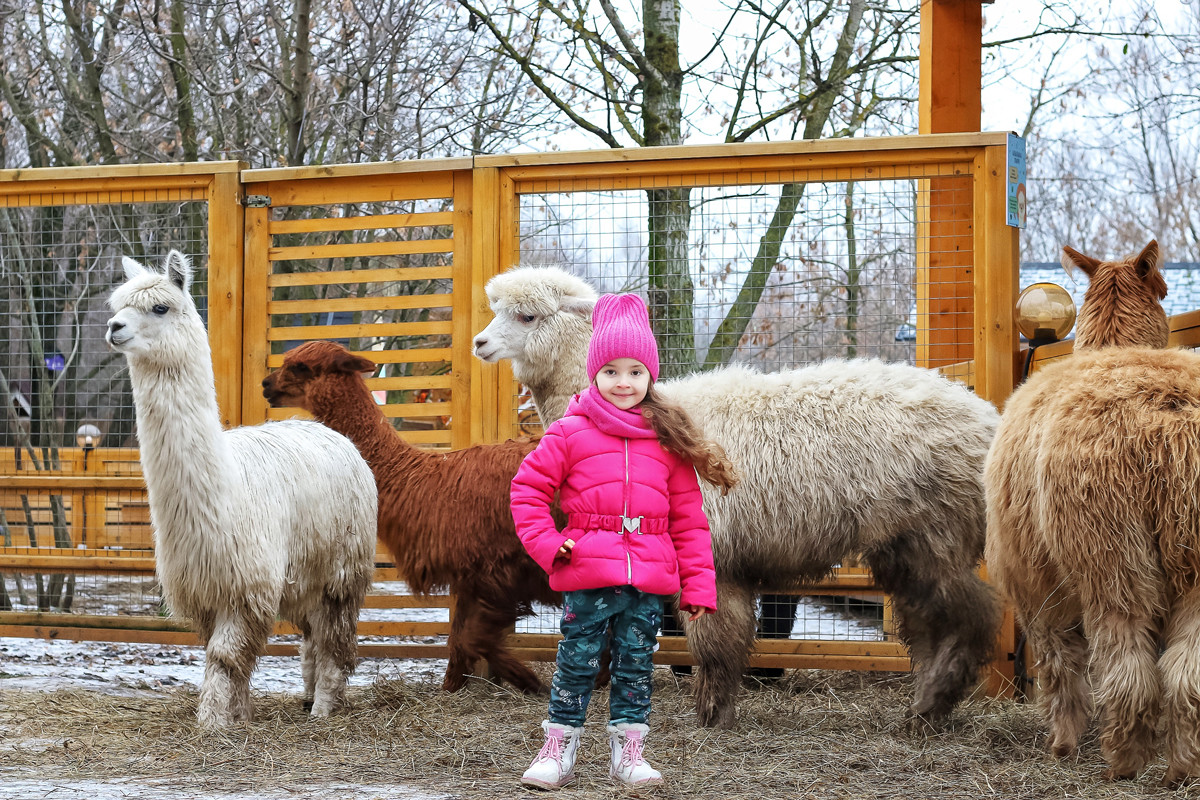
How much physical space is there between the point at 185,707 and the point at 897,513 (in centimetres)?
328

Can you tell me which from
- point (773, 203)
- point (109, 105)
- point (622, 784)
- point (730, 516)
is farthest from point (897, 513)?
point (109, 105)

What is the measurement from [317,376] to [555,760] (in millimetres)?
2923

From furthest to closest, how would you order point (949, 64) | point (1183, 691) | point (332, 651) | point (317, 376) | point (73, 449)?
point (73, 449) → point (949, 64) → point (317, 376) → point (332, 651) → point (1183, 691)

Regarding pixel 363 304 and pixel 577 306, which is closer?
pixel 577 306

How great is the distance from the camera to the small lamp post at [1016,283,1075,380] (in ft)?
16.6

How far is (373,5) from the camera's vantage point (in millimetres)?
10180

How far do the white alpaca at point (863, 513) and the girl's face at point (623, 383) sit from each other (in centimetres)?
97

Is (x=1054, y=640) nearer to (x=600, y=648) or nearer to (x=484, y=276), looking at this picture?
(x=600, y=648)

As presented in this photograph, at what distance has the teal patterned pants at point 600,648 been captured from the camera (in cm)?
356

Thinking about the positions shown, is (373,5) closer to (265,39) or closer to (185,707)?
(265,39)

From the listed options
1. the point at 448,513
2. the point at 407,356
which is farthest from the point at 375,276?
the point at 448,513

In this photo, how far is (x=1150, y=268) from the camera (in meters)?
3.83

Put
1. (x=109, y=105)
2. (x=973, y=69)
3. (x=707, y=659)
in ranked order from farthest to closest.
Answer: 1. (x=109, y=105)
2. (x=973, y=69)
3. (x=707, y=659)

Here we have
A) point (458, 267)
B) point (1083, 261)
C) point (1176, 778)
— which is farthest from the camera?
point (458, 267)
